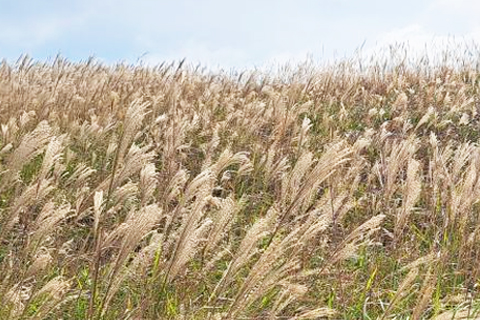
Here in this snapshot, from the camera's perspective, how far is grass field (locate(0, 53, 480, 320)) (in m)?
1.80

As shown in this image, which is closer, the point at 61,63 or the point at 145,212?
the point at 145,212

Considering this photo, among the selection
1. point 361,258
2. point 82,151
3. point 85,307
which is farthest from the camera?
point 82,151

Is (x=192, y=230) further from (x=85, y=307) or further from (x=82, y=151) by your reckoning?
(x=82, y=151)

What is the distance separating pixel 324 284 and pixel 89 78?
4970 mm

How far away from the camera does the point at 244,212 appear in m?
4.19

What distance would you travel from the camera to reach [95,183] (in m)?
3.94

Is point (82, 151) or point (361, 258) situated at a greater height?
A: point (82, 151)

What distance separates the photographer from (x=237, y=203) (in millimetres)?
2402

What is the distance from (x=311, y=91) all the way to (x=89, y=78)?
8.89ft

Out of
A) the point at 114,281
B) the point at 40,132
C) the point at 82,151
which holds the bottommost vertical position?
the point at 114,281

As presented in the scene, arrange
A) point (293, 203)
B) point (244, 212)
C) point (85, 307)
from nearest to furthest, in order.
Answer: point (293, 203)
point (85, 307)
point (244, 212)

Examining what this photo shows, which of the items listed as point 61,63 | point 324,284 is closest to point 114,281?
point 324,284

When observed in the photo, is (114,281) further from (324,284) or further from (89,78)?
(89,78)

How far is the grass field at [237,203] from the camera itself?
1801 mm
